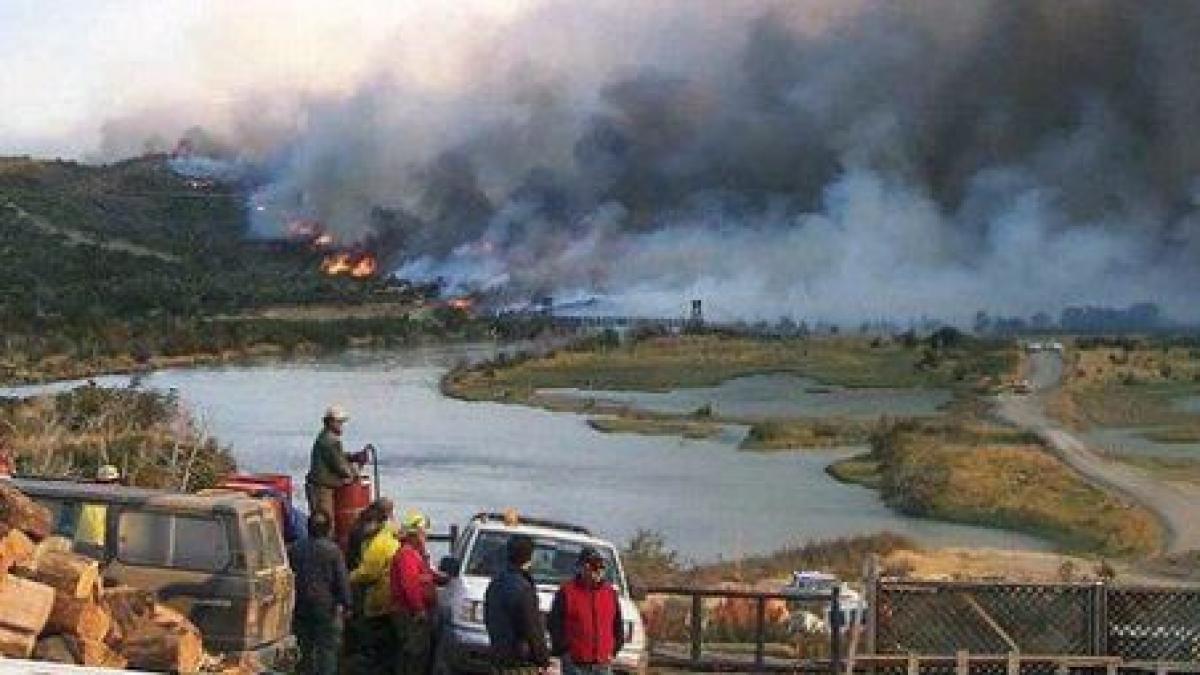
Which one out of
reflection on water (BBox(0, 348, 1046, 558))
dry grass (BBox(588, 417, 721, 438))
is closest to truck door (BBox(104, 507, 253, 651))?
reflection on water (BBox(0, 348, 1046, 558))

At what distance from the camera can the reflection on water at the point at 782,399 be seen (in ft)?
240

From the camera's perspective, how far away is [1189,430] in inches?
2579

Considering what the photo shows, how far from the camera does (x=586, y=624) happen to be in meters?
11.0

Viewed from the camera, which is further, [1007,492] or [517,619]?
[1007,492]

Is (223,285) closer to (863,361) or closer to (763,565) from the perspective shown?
(863,361)

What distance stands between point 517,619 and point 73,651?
101 inches

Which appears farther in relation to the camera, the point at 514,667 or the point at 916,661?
the point at 916,661

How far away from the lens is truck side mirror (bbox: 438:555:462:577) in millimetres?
14531

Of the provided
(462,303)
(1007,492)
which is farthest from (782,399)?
(462,303)

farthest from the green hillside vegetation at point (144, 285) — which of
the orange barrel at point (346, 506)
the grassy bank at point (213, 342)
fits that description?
the orange barrel at point (346, 506)

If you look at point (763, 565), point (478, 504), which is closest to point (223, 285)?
point (478, 504)

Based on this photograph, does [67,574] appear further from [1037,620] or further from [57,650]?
[1037,620]

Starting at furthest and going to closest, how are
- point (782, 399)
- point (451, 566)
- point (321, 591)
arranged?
1. point (782, 399)
2. point (451, 566)
3. point (321, 591)

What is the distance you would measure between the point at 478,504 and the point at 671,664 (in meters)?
22.8
